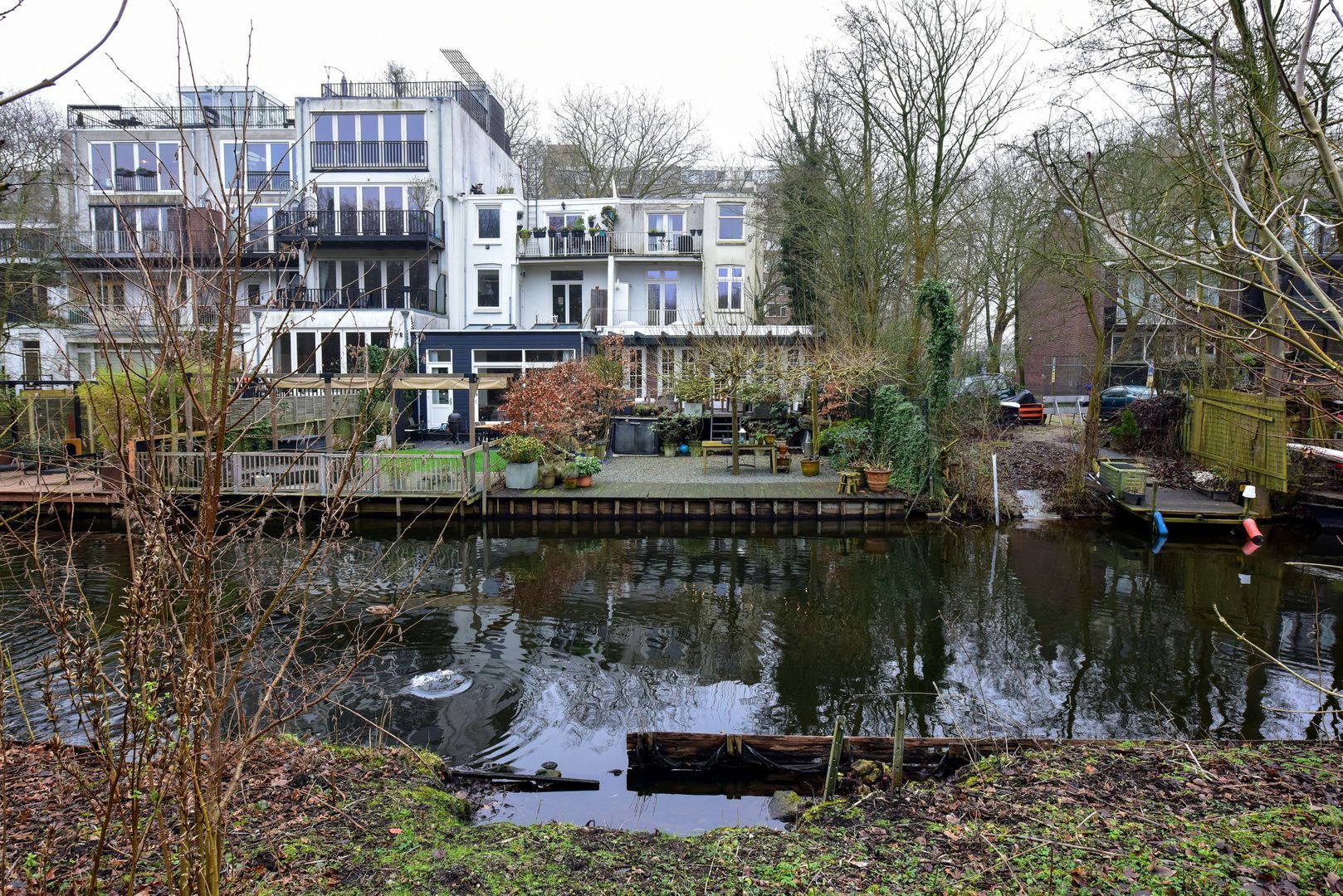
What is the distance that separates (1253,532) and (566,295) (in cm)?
2510

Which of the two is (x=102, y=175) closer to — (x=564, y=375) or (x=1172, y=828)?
(x=564, y=375)

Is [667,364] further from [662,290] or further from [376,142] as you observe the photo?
[376,142]

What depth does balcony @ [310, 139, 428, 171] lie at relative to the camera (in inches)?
1310

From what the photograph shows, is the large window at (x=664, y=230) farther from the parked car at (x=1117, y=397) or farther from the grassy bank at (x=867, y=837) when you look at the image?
the grassy bank at (x=867, y=837)

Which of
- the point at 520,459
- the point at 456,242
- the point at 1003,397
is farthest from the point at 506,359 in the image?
the point at 1003,397

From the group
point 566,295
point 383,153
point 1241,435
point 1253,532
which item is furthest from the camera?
point 566,295

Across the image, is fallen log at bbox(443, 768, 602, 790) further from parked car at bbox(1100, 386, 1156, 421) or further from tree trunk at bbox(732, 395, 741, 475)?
parked car at bbox(1100, 386, 1156, 421)

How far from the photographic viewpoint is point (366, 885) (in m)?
5.36

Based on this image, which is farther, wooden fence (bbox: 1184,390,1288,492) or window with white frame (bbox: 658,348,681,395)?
window with white frame (bbox: 658,348,681,395)

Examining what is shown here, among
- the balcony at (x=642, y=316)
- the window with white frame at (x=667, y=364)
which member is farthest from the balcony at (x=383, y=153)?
the window with white frame at (x=667, y=364)

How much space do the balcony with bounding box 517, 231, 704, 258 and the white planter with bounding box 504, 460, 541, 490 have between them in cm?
1548

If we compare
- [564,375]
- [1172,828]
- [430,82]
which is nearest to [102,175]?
[430,82]

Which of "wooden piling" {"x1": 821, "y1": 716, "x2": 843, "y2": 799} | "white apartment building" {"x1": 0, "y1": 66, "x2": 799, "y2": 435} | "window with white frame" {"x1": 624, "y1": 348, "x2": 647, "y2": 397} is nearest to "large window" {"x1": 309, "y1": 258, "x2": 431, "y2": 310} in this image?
"white apartment building" {"x1": 0, "y1": 66, "x2": 799, "y2": 435}

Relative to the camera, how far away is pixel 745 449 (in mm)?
23453
